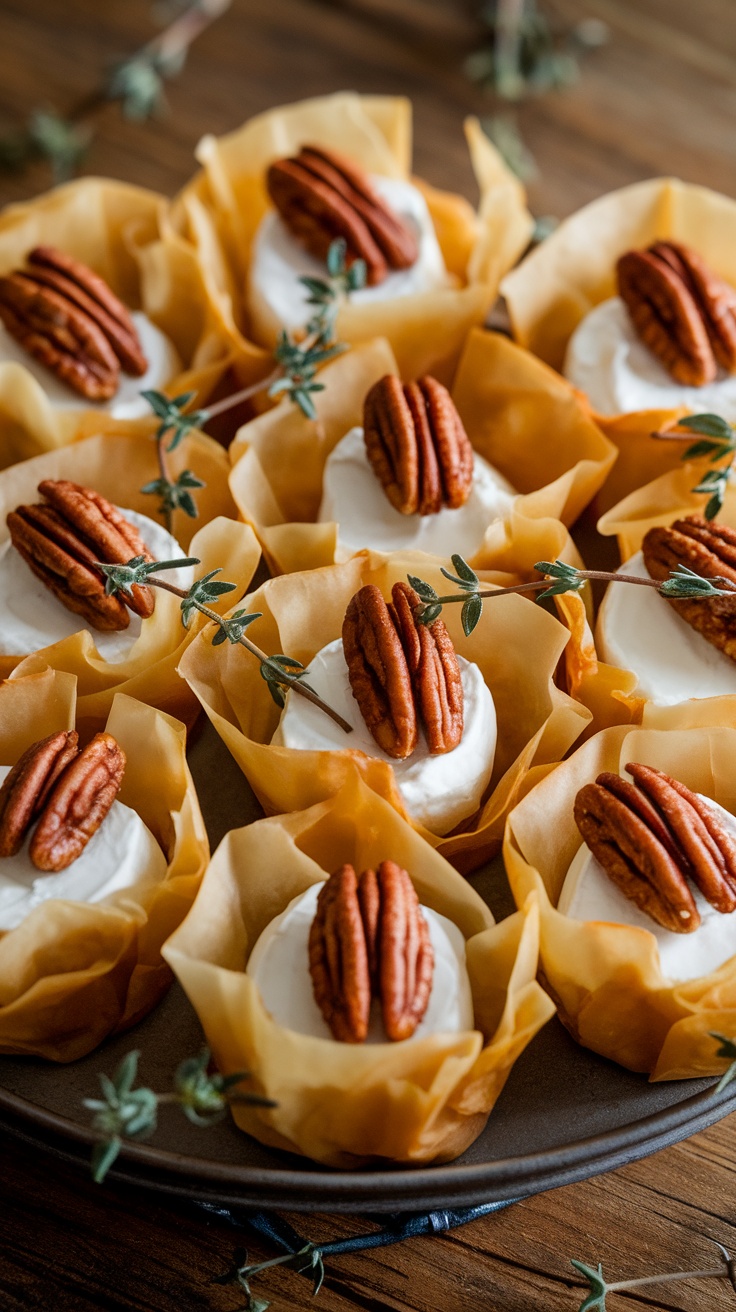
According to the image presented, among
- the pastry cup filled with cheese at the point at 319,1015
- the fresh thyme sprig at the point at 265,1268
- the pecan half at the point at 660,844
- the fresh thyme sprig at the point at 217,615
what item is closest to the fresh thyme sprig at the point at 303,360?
the fresh thyme sprig at the point at 217,615

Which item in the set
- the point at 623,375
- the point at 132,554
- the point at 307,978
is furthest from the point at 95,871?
the point at 623,375

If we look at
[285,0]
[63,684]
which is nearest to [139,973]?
[63,684]

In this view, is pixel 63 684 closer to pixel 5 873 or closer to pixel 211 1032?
pixel 5 873

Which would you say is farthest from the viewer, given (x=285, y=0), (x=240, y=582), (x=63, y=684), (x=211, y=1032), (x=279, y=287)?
(x=285, y=0)

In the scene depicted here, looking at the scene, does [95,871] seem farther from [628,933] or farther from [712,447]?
[712,447]

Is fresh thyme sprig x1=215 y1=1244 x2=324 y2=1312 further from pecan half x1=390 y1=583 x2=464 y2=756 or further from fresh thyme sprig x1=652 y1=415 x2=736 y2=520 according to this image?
fresh thyme sprig x1=652 y1=415 x2=736 y2=520
